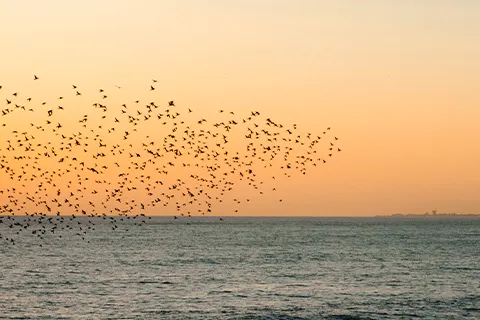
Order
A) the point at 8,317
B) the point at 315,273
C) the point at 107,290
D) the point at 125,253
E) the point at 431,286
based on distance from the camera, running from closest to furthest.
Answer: the point at 8,317, the point at 107,290, the point at 431,286, the point at 315,273, the point at 125,253

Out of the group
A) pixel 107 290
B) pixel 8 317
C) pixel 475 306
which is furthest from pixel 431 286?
pixel 8 317

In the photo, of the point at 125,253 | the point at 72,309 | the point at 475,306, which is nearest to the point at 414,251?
the point at 125,253

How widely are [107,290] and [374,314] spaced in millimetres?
30258

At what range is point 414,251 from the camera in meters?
154

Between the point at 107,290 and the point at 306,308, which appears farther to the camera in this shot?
the point at 107,290

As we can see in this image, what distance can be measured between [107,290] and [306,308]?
79.3ft

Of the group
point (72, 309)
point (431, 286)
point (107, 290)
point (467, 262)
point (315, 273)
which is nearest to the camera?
point (72, 309)

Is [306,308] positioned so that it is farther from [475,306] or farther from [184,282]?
[184,282]

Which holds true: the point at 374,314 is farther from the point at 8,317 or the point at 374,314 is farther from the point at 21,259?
the point at 21,259

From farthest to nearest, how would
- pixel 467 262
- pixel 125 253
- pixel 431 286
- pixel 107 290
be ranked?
pixel 125 253 → pixel 467 262 → pixel 431 286 → pixel 107 290

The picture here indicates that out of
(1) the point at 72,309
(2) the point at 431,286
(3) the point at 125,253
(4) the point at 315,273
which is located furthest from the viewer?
(3) the point at 125,253

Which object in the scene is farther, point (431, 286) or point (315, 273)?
point (315, 273)

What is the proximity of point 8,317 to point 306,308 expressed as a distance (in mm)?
24946

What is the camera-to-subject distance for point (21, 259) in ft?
417
